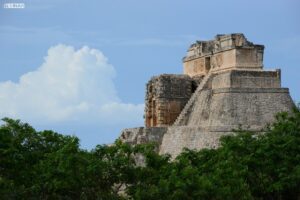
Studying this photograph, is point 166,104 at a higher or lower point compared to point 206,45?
lower

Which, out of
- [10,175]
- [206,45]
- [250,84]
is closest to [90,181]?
[10,175]

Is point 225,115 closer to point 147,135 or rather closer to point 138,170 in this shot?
point 147,135

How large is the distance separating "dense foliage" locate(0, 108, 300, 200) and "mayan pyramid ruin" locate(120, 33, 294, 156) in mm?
4687

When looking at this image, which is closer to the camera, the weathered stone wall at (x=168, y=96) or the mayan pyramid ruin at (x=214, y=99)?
the mayan pyramid ruin at (x=214, y=99)

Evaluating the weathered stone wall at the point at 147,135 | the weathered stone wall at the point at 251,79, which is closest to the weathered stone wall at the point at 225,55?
the weathered stone wall at the point at 251,79

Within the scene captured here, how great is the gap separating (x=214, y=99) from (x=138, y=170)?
38.6ft

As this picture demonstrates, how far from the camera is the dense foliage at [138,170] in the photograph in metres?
33.7

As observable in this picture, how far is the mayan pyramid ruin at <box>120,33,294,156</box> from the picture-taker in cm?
4450

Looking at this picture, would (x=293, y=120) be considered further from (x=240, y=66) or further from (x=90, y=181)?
(x=90, y=181)

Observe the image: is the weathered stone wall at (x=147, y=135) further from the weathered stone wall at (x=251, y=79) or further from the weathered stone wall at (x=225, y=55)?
the weathered stone wall at (x=225, y=55)

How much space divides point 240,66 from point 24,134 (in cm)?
1502

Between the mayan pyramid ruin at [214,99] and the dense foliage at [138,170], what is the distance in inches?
185

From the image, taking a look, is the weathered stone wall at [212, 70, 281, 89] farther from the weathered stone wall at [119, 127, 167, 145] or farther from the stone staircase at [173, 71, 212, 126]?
the weathered stone wall at [119, 127, 167, 145]

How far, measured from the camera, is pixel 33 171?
115 ft
